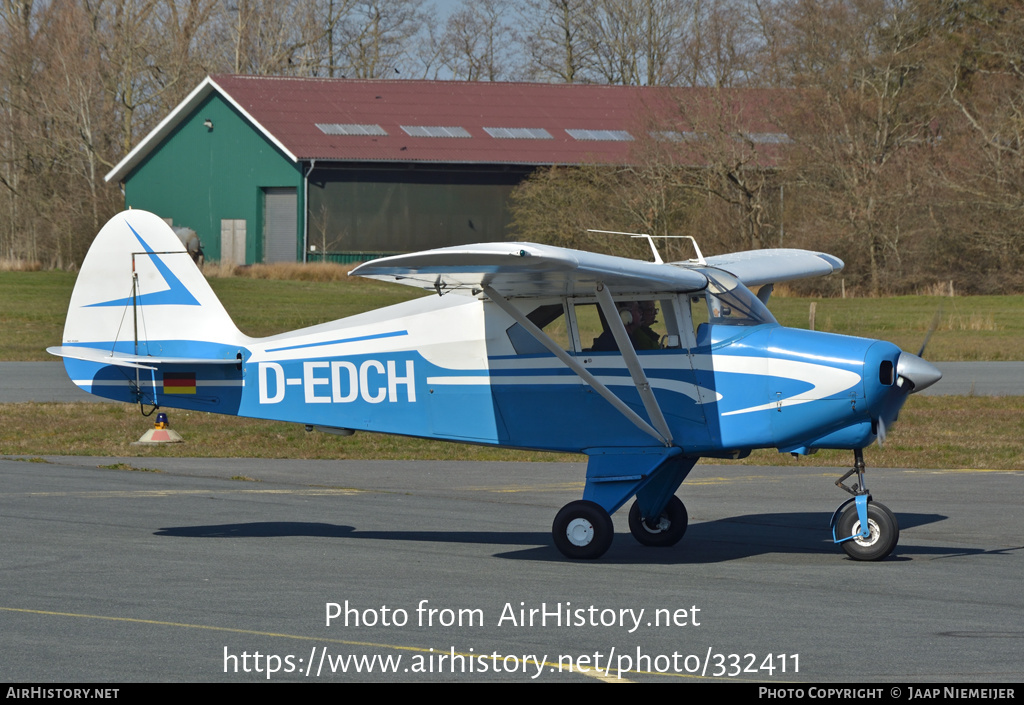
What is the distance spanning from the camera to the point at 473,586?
841 centimetres

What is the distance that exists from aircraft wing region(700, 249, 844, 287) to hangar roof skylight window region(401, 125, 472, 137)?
39.9 metres

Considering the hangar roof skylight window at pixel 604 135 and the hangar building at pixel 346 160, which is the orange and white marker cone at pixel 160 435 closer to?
the hangar building at pixel 346 160

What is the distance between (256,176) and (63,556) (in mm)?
42811

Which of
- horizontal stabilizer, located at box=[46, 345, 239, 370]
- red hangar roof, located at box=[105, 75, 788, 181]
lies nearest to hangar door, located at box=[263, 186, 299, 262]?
red hangar roof, located at box=[105, 75, 788, 181]

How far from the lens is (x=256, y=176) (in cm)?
5075

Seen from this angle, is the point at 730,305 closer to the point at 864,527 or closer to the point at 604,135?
the point at 864,527

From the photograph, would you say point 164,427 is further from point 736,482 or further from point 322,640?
point 322,640

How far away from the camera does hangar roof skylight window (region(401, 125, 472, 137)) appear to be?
51.0 metres

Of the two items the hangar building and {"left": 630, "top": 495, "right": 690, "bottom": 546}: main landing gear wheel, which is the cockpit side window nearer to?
{"left": 630, "top": 495, "right": 690, "bottom": 546}: main landing gear wheel

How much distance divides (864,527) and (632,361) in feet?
7.13

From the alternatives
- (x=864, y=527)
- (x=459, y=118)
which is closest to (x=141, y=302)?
(x=864, y=527)

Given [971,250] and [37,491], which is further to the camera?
[971,250]
